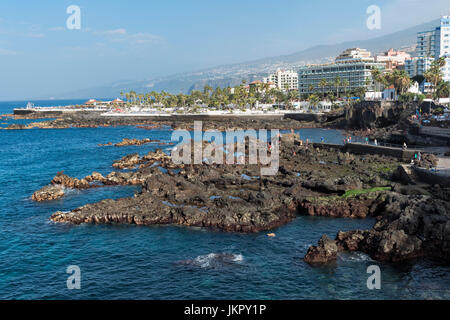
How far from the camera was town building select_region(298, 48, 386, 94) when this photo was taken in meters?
165

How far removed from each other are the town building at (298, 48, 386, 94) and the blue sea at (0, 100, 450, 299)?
456 feet

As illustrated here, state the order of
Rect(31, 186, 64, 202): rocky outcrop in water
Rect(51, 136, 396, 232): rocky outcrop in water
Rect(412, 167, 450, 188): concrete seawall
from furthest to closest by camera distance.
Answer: Rect(31, 186, 64, 202): rocky outcrop in water, Rect(412, 167, 450, 188): concrete seawall, Rect(51, 136, 396, 232): rocky outcrop in water

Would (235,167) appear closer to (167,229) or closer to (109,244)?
(167,229)

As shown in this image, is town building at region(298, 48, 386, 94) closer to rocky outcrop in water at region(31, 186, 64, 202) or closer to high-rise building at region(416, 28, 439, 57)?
high-rise building at region(416, 28, 439, 57)

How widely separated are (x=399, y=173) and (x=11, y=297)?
37645mm

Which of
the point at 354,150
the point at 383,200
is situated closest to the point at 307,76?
the point at 354,150

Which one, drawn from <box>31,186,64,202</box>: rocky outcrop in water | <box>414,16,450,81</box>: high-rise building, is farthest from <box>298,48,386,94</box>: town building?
<box>31,186,64,202</box>: rocky outcrop in water

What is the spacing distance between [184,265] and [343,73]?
Answer: 543 ft

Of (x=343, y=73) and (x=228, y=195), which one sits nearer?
(x=228, y=195)

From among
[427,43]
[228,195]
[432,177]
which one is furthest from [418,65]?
[228,195]

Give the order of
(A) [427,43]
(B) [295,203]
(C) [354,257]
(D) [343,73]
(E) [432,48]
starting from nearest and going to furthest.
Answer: (C) [354,257]
(B) [295,203]
(D) [343,73]
(E) [432,48]
(A) [427,43]

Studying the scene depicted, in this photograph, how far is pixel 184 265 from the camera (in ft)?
77.9

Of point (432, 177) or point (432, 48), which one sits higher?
point (432, 48)

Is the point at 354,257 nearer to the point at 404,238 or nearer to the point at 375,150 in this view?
the point at 404,238
